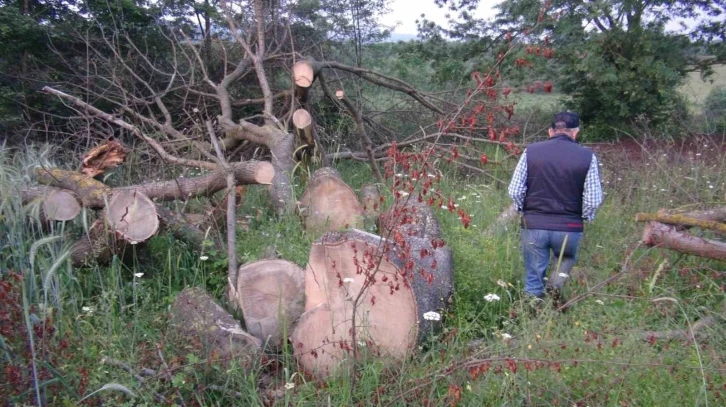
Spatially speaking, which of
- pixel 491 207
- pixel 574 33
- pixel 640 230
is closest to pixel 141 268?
pixel 491 207

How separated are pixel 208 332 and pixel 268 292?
559 millimetres

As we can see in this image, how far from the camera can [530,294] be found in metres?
4.01

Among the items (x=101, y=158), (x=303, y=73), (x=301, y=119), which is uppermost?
(x=303, y=73)

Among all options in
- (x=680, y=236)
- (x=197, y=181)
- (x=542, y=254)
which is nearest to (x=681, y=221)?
(x=680, y=236)

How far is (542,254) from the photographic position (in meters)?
4.13

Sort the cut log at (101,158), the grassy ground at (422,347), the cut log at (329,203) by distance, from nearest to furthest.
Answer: the grassy ground at (422,347) → the cut log at (101,158) → the cut log at (329,203)

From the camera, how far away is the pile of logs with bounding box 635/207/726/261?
405 cm

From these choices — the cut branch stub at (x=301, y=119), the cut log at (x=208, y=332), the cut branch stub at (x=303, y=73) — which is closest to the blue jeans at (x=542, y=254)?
the cut log at (x=208, y=332)

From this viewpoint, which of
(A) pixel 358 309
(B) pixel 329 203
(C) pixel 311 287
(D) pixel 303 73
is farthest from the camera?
(D) pixel 303 73

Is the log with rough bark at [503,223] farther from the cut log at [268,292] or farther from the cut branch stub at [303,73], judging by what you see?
the cut branch stub at [303,73]

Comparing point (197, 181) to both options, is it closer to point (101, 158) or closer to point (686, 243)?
point (101, 158)

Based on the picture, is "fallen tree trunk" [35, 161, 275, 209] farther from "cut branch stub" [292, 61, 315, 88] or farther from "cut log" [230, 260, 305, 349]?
"cut branch stub" [292, 61, 315, 88]

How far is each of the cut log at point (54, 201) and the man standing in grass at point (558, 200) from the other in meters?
3.21

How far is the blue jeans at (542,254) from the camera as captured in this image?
4.10 m
